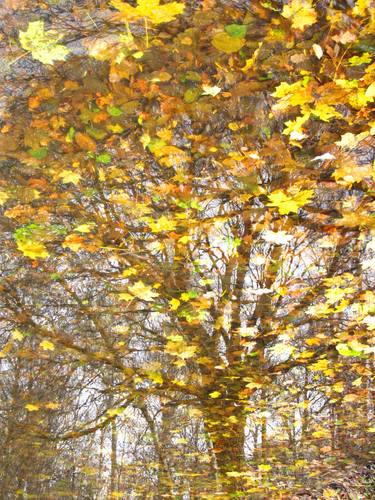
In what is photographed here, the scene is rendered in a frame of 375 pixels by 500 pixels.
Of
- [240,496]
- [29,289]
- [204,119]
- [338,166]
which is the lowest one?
[240,496]

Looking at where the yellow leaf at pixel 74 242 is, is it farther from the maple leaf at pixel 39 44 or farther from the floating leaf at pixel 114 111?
the maple leaf at pixel 39 44

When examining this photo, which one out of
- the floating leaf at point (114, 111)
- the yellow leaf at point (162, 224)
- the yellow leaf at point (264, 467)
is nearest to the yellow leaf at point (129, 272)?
the yellow leaf at point (162, 224)

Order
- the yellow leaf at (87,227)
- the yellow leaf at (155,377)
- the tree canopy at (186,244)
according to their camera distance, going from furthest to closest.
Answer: the yellow leaf at (155,377) < the yellow leaf at (87,227) < the tree canopy at (186,244)

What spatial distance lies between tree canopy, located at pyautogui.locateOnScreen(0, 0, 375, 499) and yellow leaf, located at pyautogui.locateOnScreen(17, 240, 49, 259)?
0.06 feet

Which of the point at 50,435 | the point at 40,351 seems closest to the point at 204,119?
the point at 40,351

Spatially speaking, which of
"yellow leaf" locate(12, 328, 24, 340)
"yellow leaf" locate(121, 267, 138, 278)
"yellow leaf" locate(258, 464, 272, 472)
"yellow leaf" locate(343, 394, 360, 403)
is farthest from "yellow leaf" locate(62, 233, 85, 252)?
"yellow leaf" locate(343, 394, 360, 403)

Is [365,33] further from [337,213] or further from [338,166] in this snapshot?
[337,213]

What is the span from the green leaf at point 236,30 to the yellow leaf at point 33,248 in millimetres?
2017

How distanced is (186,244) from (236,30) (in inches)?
70.2

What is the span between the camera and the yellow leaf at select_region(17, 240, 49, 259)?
3643 millimetres

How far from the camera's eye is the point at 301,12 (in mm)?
2479

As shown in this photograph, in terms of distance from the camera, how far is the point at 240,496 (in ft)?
16.6

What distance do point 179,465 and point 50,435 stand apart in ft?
6.32

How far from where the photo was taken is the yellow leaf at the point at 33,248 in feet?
12.0
